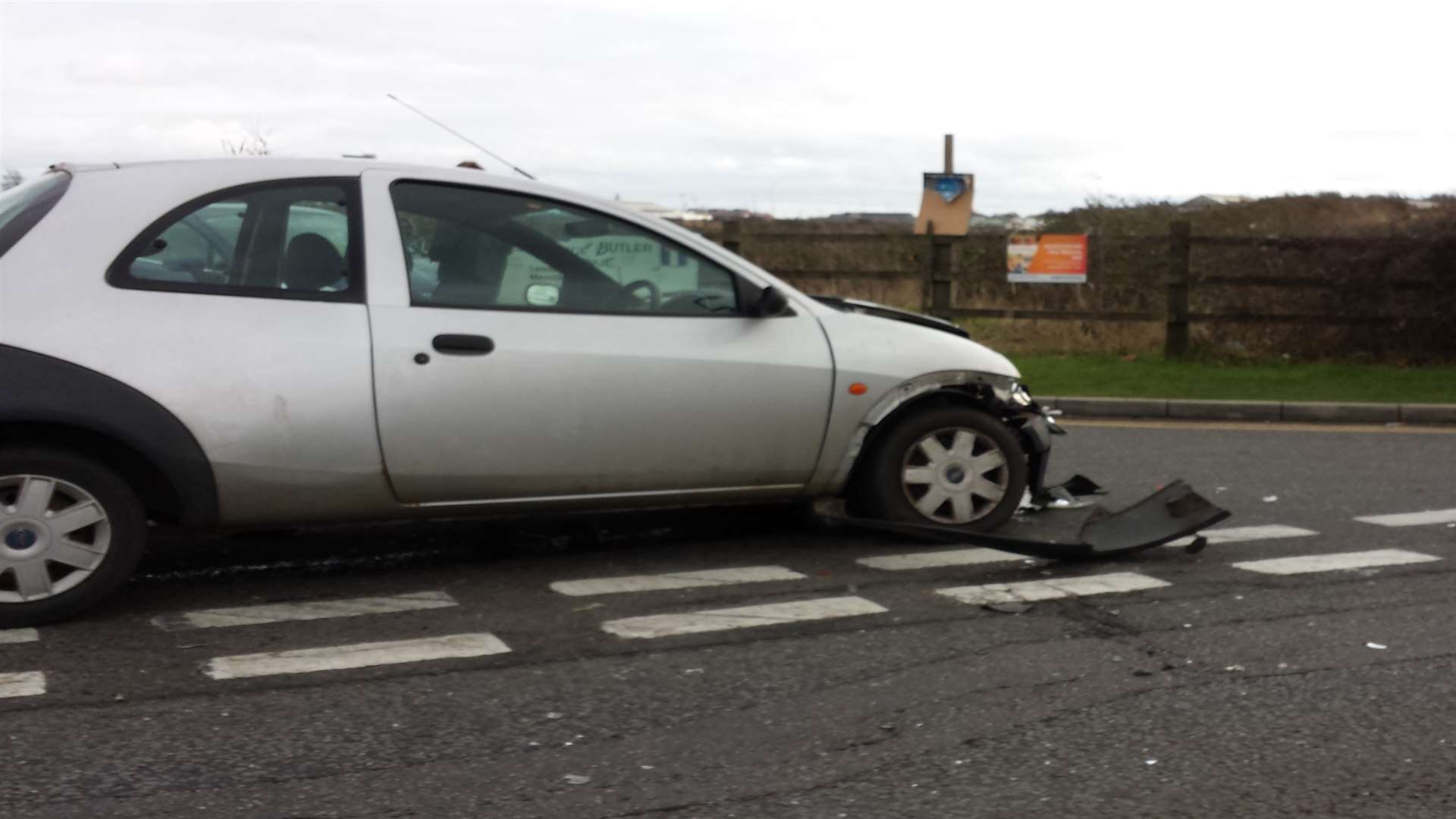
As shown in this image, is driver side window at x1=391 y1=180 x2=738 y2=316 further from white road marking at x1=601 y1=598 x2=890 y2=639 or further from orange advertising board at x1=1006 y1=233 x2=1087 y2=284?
orange advertising board at x1=1006 y1=233 x2=1087 y2=284

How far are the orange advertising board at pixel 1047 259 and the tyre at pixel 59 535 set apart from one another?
1282cm

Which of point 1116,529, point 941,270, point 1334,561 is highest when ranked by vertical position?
point 941,270

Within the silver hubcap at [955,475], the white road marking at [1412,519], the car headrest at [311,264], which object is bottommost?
the white road marking at [1412,519]

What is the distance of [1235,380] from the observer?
14.7 m

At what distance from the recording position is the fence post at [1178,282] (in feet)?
53.4

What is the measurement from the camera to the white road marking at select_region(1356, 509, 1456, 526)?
7418 mm

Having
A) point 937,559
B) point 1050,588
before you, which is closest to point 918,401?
point 937,559

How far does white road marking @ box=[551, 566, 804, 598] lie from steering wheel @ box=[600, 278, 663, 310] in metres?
1.05

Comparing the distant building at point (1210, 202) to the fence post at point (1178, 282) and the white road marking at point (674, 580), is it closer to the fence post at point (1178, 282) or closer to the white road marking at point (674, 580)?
the fence post at point (1178, 282)

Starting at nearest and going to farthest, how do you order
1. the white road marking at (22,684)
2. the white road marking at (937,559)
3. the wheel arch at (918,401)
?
A: the white road marking at (22,684) → the white road marking at (937,559) → the wheel arch at (918,401)

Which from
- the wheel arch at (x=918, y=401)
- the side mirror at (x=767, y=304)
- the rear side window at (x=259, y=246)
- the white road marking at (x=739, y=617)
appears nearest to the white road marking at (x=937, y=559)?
the wheel arch at (x=918, y=401)

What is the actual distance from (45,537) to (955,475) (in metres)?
3.53

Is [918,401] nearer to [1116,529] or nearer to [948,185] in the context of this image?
[1116,529]

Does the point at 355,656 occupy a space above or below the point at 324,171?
below
